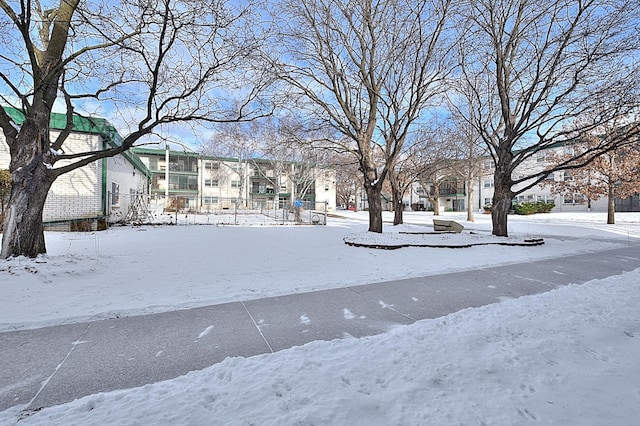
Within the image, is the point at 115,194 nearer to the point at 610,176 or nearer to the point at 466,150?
the point at 466,150

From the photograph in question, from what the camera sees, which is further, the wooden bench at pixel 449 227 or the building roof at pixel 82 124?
the wooden bench at pixel 449 227

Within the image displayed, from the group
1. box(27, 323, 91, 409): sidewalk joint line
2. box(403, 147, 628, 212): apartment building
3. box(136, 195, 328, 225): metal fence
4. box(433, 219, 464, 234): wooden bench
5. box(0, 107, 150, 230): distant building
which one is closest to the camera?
box(27, 323, 91, 409): sidewalk joint line

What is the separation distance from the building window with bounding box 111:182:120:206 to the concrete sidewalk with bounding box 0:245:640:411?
1533cm

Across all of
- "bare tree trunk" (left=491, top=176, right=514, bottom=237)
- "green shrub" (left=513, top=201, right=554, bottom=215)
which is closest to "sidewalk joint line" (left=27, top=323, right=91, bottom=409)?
"bare tree trunk" (left=491, top=176, right=514, bottom=237)

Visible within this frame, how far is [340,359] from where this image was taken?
2.86 meters

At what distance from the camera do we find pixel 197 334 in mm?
3520

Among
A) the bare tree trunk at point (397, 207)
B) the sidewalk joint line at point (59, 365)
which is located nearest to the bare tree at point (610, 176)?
the bare tree trunk at point (397, 207)

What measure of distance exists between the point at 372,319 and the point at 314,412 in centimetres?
206

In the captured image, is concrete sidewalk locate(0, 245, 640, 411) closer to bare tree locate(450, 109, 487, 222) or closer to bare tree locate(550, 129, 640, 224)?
bare tree locate(450, 109, 487, 222)

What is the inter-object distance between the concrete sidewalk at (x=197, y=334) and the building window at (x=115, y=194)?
15.3m

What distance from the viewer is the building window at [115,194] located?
54.1ft

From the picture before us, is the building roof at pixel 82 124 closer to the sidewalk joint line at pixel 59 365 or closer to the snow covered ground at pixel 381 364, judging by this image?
the snow covered ground at pixel 381 364

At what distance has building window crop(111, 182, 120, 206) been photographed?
1648 centimetres

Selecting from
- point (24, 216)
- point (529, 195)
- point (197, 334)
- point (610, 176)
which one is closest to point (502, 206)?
point (197, 334)
